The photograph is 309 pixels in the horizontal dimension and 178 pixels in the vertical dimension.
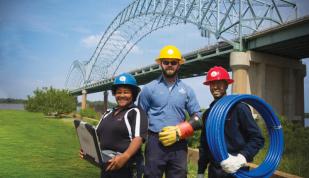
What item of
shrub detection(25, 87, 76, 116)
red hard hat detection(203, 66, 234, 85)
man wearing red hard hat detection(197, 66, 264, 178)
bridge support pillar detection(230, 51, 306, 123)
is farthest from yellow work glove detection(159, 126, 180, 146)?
shrub detection(25, 87, 76, 116)

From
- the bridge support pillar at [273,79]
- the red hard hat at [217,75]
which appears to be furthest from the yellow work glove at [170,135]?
the bridge support pillar at [273,79]

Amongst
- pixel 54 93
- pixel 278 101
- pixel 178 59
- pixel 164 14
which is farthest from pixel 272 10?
pixel 178 59

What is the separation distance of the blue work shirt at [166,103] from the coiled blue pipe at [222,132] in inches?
12.9

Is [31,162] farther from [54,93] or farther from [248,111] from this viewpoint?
[54,93]

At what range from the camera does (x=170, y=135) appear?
12.9 ft

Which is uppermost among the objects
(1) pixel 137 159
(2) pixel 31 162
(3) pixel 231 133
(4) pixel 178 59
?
(4) pixel 178 59

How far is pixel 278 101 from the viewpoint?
36.6 metres

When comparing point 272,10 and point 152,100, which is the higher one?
point 272,10

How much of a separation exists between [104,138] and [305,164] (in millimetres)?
5275

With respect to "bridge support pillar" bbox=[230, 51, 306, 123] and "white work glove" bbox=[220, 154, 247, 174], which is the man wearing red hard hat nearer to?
"white work glove" bbox=[220, 154, 247, 174]

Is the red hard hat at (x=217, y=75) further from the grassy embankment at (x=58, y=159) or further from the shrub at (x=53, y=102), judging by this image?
the shrub at (x=53, y=102)

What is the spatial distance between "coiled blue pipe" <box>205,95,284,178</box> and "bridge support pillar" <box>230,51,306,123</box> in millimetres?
27620

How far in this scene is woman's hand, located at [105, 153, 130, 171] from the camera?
347 cm

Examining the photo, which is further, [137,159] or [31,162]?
[31,162]
